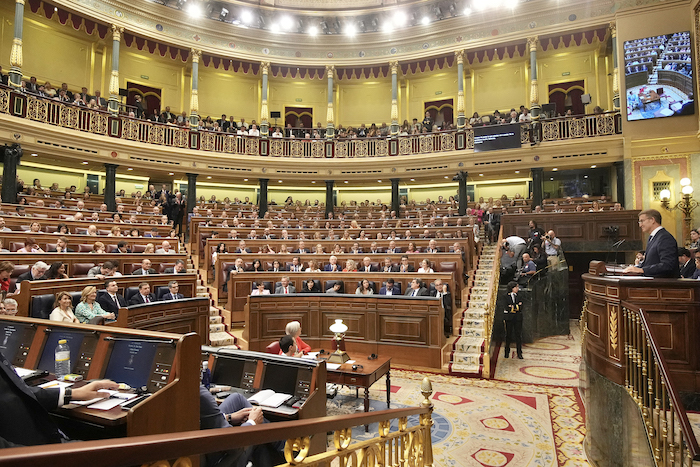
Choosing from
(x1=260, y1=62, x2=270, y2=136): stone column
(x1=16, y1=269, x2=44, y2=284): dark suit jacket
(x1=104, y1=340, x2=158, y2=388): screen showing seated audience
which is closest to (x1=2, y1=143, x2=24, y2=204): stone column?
(x1=16, y1=269, x2=44, y2=284): dark suit jacket

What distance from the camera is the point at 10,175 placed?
9.74 m

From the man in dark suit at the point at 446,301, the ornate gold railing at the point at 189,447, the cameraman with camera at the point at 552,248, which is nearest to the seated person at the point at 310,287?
the man in dark suit at the point at 446,301

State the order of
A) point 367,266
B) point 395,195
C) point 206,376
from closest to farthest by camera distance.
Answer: point 206,376
point 367,266
point 395,195

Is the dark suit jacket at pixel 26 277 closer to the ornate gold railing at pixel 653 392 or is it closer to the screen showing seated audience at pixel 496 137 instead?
the ornate gold railing at pixel 653 392

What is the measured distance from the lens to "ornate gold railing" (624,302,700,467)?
2.35 meters

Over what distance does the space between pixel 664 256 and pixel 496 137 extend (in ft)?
35.3

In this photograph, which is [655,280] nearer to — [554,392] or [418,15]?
[554,392]

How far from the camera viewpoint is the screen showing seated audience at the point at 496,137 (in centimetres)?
1302

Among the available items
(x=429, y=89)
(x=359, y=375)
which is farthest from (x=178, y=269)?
(x=429, y=89)

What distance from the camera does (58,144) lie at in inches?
432

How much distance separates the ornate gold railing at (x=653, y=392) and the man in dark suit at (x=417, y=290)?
363 cm

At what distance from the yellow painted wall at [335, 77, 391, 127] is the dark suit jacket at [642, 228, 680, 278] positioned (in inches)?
596

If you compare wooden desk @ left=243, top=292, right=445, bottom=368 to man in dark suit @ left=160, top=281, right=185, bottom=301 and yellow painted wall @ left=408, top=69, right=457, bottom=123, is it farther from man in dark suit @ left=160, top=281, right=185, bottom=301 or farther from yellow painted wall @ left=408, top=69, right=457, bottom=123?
yellow painted wall @ left=408, top=69, right=457, bottom=123

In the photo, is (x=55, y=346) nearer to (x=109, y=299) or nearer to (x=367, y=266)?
(x=109, y=299)
